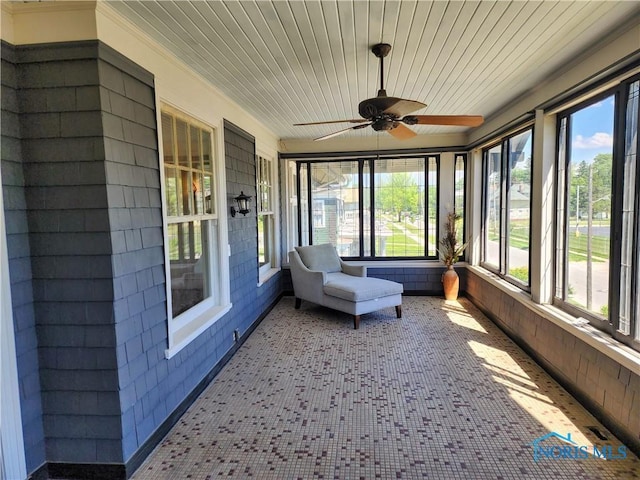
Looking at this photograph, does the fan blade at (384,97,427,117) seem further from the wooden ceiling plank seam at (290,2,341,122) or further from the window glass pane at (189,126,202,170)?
the window glass pane at (189,126,202,170)

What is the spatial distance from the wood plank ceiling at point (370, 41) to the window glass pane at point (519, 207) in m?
0.66

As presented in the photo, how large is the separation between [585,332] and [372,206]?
3.90 meters

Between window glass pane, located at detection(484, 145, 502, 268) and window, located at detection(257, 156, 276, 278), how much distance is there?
3.12 m

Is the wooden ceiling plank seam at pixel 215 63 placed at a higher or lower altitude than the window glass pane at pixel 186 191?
higher

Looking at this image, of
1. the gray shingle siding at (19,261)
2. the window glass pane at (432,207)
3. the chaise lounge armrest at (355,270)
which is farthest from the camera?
the window glass pane at (432,207)

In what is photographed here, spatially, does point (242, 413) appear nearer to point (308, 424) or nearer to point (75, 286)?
point (308, 424)

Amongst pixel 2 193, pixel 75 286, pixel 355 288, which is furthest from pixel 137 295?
pixel 355 288

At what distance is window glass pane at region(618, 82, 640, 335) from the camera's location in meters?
2.30

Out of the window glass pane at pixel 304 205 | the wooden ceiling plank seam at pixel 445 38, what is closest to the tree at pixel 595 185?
the wooden ceiling plank seam at pixel 445 38

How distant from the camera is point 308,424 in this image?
8.14 ft

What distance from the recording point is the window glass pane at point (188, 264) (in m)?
2.76

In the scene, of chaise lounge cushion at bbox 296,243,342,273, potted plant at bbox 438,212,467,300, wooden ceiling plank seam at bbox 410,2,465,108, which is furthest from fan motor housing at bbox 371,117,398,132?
potted plant at bbox 438,212,467,300

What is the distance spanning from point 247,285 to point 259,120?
2064 millimetres

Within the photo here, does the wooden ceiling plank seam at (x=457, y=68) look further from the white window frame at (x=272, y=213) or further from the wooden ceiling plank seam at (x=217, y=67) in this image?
the white window frame at (x=272, y=213)
